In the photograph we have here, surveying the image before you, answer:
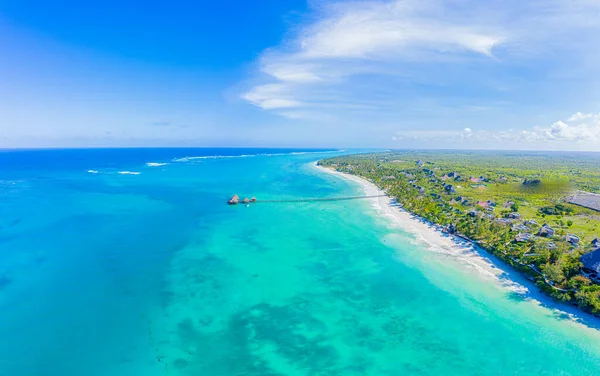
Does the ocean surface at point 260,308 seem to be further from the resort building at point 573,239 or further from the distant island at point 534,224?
the resort building at point 573,239

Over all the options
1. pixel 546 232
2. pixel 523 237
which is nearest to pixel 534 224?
pixel 546 232

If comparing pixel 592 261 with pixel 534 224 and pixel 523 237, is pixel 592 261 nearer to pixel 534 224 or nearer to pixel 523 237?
pixel 523 237

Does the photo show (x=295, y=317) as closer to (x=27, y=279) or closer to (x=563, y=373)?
(x=563, y=373)

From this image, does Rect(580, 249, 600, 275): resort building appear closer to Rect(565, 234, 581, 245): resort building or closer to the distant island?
the distant island

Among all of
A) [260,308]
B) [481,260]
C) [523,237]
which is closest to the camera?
[260,308]

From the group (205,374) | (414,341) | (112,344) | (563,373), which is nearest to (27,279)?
(112,344)
